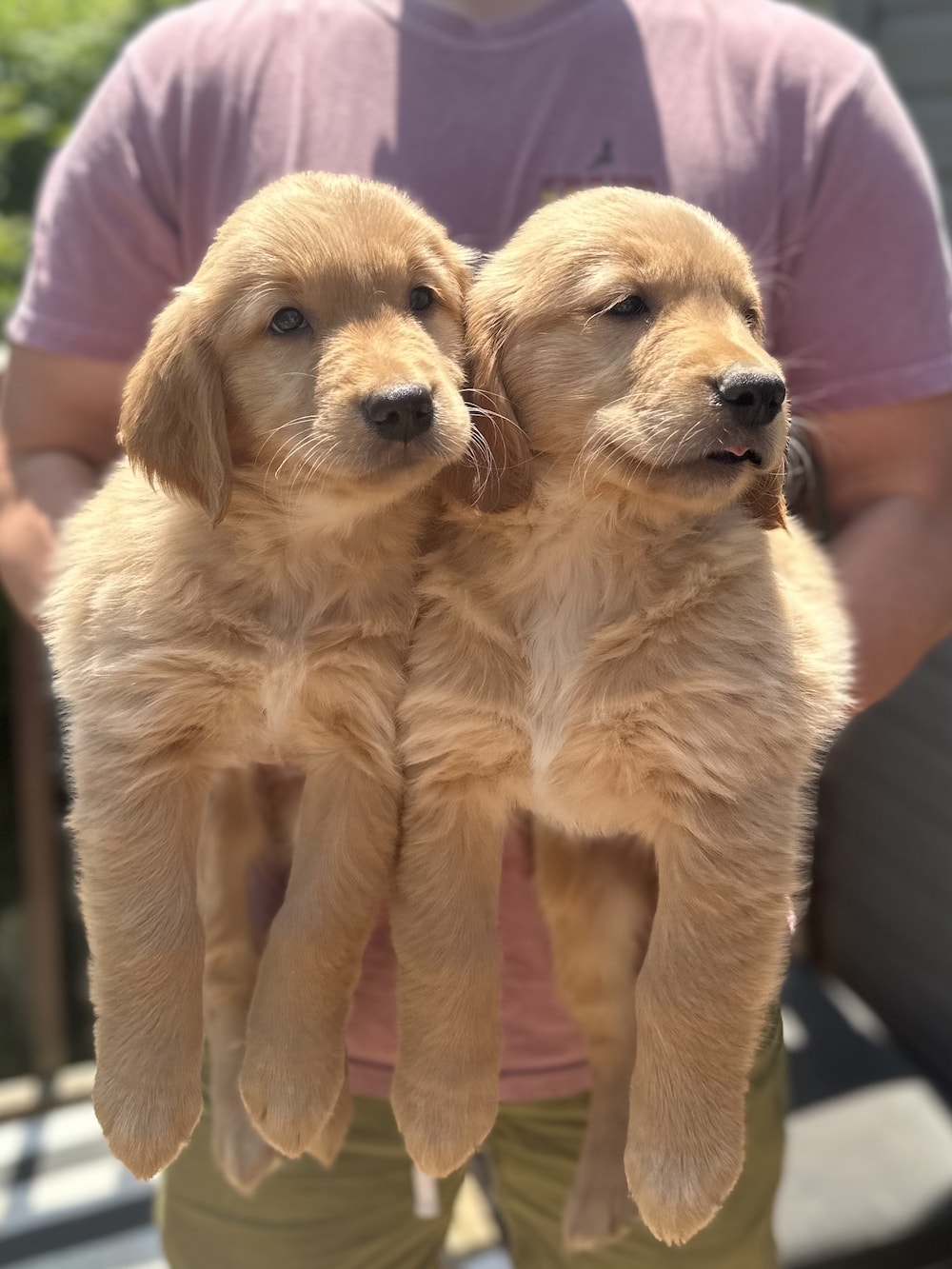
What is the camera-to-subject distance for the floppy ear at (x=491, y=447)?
1.56 metres

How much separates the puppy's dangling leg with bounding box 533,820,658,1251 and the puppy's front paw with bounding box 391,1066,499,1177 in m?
0.31

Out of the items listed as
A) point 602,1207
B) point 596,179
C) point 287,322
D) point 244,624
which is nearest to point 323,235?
point 287,322

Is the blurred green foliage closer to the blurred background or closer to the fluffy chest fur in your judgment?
the blurred background

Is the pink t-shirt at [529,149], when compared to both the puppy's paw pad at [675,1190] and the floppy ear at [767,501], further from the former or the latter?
the puppy's paw pad at [675,1190]

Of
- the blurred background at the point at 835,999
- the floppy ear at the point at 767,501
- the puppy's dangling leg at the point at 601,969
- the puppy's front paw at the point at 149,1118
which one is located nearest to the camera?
the puppy's front paw at the point at 149,1118

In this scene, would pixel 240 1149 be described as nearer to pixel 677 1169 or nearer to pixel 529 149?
pixel 677 1169

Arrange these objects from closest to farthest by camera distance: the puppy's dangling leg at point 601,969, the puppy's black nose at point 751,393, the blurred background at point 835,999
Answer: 1. the puppy's black nose at point 751,393
2. the puppy's dangling leg at point 601,969
3. the blurred background at point 835,999

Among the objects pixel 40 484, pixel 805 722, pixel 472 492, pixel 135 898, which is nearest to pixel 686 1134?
pixel 805 722

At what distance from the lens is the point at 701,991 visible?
4.93ft

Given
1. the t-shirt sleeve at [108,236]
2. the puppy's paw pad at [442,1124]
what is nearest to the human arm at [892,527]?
the puppy's paw pad at [442,1124]

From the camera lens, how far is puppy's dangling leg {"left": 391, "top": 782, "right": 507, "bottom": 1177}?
1573mm

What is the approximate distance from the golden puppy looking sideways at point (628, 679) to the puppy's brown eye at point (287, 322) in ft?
0.74

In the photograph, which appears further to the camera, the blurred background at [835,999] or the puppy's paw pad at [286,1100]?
the blurred background at [835,999]

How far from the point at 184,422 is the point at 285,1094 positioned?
0.84 metres
